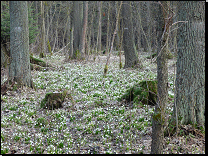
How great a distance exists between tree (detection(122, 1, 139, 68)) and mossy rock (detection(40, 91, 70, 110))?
21.4 ft

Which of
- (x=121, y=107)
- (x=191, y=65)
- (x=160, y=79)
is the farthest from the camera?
(x=121, y=107)

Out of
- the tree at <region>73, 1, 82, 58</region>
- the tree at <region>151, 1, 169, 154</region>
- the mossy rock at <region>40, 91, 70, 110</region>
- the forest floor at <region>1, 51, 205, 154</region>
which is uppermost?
the tree at <region>73, 1, 82, 58</region>

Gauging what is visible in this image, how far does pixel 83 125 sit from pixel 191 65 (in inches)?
143

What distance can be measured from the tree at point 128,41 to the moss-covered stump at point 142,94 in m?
5.54

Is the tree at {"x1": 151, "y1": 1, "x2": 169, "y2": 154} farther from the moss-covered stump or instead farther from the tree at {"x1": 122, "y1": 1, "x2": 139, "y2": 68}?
the tree at {"x1": 122, "y1": 1, "x2": 139, "y2": 68}

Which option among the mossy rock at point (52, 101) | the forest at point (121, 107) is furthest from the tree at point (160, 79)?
the mossy rock at point (52, 101)

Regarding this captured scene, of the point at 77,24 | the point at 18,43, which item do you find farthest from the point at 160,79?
the point at 77,24

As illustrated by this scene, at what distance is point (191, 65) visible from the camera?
4.89 m

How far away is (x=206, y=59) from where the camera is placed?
4836 millimetres

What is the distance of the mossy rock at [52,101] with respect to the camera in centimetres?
724

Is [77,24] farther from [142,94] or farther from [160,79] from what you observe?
[160,79]

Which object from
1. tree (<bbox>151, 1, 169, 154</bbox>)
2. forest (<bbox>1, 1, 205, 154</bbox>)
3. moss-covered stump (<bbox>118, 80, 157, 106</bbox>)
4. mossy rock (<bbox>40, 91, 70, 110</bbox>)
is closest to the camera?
tree (<bbox>151, 1, 169, 154</bbox>)

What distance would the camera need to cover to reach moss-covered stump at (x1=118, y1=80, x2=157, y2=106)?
6.90 metres

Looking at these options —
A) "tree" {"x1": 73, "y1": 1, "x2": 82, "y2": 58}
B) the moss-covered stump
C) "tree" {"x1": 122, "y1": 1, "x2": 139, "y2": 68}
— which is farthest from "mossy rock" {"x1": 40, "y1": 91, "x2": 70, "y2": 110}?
"tree" {"x1": 73, "y1": 1, "x2": 82, "y2": 58}
